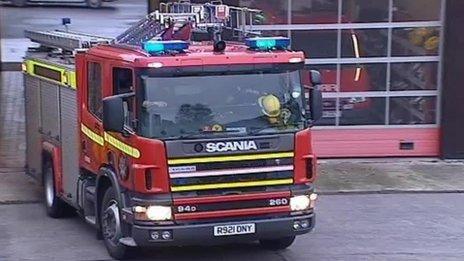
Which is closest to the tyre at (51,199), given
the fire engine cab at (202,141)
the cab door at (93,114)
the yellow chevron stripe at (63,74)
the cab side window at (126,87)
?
the yellow chevron stripe at (63,74)

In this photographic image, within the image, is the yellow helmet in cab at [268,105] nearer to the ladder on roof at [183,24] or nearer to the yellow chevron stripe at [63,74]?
the ladder on roof at [183,24]

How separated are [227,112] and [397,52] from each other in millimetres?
7430

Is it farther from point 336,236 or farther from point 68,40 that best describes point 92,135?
point 336,236

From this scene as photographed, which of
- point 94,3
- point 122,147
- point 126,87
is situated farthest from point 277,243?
point 94,3

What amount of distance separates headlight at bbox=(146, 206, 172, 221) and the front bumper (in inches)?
3.4

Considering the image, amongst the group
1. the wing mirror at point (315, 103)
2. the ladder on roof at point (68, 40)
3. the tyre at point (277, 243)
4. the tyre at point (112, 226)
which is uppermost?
the ladder on roof at point (68, 40)

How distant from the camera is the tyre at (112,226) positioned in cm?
973

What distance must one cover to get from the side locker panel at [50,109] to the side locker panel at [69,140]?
0.20 metres

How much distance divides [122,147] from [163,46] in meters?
1.08

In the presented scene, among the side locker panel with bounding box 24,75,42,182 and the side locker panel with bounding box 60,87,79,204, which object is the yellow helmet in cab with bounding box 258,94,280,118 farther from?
the side locker panel with bounding box 24,75,42,182

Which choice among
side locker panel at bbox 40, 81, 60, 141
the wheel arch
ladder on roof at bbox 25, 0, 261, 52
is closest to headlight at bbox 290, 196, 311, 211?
the wheel arch

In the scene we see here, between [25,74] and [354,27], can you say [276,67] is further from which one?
[354,27]

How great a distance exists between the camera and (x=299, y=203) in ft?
31.5

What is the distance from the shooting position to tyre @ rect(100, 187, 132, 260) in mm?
9734
